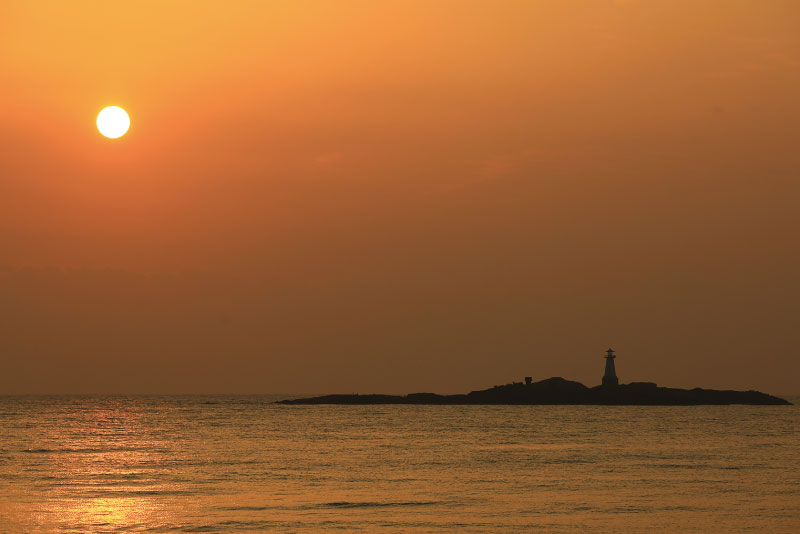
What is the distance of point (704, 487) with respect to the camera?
44.2 m

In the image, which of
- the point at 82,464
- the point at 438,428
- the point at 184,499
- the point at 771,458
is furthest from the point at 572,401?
the point at 184,499

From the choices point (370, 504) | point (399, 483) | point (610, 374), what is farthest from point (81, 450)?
point (610, 374)

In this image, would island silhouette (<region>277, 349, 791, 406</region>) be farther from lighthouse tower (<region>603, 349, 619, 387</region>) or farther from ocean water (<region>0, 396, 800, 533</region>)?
ocean water (<region>0, 396, 800, 533</region>)

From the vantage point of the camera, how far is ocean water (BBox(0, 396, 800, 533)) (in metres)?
34.3

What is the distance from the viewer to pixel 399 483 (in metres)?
45.4

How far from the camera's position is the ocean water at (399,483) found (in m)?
34.3

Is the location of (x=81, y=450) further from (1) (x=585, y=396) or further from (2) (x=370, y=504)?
(1) (x=585, y=396)

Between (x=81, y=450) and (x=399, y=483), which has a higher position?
(x=81, y=450)

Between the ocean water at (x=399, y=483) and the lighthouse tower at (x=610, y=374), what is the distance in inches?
3059

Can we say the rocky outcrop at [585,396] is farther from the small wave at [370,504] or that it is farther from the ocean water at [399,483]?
the small wave at [370,504]

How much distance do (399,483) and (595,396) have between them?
13052cm

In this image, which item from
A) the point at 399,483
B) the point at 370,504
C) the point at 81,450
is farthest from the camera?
the point at 81,450

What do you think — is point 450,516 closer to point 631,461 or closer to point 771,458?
point 631,461

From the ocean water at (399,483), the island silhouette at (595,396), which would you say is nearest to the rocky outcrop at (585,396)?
the island silhouette at (595,396)
